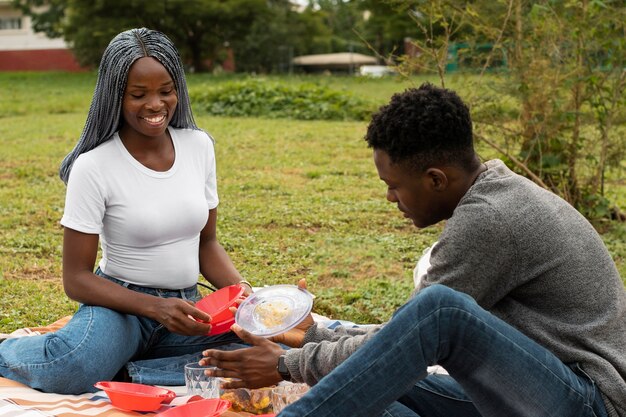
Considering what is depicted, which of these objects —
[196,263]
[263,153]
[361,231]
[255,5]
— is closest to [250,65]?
[255,5]

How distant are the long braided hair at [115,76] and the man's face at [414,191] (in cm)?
135

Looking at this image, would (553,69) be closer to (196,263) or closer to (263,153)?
(196,263)

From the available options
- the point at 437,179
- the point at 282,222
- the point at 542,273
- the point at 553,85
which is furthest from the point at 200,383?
the point at 553,85

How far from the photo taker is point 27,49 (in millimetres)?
37156

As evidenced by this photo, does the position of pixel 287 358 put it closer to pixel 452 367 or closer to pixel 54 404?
pixel 452 367

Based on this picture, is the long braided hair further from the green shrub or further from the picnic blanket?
the green shrub

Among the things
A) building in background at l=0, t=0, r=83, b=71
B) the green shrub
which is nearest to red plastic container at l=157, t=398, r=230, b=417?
the green shrub

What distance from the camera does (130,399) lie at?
3.38 meters

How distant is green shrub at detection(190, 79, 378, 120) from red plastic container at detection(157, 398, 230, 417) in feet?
33.5

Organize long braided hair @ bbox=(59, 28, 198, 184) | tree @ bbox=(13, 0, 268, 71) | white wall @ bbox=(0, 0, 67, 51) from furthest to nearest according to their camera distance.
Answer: white wall @ bbox=(0, 0, 67, 51) < tree @ bbox=(13, 0, 268, 71) < long braided hair @ bbox=(59, 28, 198, 184)

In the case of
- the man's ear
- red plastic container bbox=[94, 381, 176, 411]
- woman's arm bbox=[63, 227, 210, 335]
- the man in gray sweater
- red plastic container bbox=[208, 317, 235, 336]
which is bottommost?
red plastic container bbox=[94, 381, 176, 411]

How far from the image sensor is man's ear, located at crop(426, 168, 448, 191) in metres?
2.71

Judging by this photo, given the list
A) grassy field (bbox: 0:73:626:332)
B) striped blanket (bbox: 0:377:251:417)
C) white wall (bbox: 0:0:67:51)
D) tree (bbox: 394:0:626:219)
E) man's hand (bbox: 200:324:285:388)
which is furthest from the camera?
white wall (bbox: 0:0:67:51)

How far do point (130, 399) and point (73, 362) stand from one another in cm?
28
